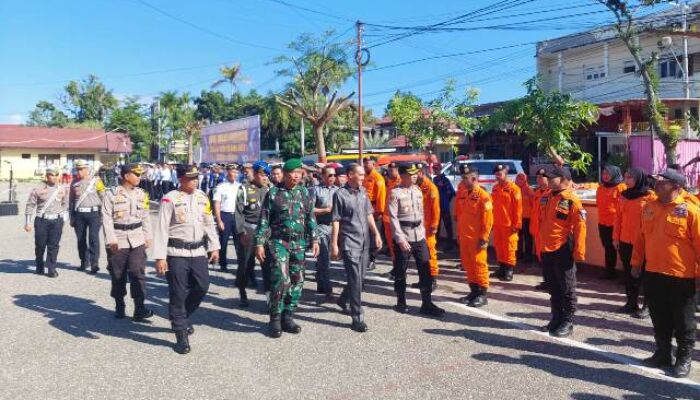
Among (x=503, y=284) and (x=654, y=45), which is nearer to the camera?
(x=503, y=284)

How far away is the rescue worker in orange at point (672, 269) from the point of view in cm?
460

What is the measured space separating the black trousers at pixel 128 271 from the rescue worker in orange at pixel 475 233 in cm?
380

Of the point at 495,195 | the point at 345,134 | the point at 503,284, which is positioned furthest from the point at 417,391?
the point at 345,134

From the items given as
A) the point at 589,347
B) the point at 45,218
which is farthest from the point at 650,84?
the point at 45,218

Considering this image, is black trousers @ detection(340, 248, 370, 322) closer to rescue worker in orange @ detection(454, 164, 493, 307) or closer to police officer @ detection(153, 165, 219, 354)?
police officer @ detection(153, 165, 219, 354)

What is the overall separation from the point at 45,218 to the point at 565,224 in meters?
7.77

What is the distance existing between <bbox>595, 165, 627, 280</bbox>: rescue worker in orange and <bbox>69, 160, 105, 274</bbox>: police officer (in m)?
7.71

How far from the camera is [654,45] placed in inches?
1062

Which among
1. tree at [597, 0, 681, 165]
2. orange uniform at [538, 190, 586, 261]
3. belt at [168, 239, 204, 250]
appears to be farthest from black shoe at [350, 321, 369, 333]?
tree at [597, 0, 681, 165]

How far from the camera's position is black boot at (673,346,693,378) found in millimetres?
4570

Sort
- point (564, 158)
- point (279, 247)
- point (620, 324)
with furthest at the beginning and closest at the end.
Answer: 1. point (564, 158)
2. point (620, 324)
3. point (279, 247)

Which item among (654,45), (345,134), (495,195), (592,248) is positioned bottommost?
(592,248)

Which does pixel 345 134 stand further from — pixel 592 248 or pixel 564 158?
pixel 592 248

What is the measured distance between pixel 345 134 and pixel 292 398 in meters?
39.5
